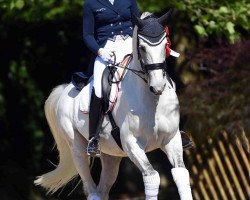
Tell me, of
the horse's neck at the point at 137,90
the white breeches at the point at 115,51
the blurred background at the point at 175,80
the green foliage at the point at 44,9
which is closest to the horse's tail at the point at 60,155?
the blurred background at the point at 175,80

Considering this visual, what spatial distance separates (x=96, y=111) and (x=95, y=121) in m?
0.10

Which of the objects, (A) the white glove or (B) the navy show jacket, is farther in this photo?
(B) the navy show jacket

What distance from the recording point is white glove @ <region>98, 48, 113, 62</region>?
7160 mm

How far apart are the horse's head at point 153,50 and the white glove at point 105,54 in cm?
76

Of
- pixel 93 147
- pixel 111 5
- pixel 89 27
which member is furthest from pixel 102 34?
pixel 93 147

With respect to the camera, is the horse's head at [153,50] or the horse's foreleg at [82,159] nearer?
the horse's head at [153,50]

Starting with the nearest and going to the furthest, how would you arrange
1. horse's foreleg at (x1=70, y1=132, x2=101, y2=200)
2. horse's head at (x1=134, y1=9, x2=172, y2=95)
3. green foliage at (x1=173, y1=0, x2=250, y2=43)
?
horse's head at (x1=134, y1=9, x2=172, y2=95) < horse's foreleg at (x1=70, y1=132, x2=101, y2=200) < green foliage at (x1=173, y1=0, x2=250, y2=43)

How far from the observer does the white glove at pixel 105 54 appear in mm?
7160

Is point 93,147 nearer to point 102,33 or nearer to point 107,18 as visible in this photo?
point 102,33

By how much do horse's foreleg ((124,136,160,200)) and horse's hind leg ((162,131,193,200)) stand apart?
162 millimetres

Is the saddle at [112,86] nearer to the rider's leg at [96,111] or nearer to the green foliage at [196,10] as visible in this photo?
the rider's leg at [96,111]

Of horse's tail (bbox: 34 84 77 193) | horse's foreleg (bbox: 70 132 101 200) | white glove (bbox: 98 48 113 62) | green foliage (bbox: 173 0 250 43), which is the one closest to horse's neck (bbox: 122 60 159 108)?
white glove (bbox: 98 48 113 62)

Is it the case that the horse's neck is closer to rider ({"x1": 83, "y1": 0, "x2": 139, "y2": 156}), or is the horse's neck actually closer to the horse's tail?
rider ({"x1": 83, "y1": 0, "x2": 139, "y2": 156})

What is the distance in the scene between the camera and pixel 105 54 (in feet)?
23.5
